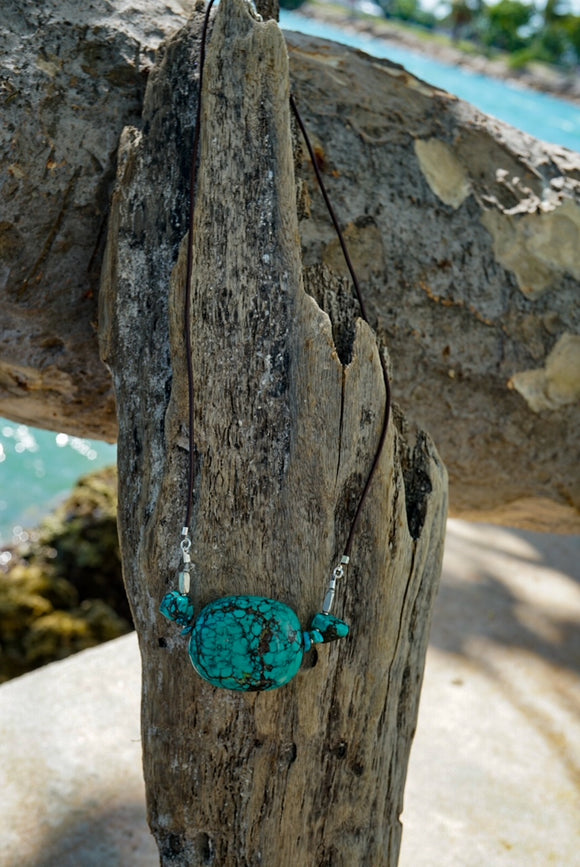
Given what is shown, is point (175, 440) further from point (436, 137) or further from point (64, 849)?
point (64, 849)

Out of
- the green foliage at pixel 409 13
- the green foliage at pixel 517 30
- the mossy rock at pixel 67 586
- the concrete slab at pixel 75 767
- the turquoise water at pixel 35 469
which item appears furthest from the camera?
the green foliage at pixel 409 13

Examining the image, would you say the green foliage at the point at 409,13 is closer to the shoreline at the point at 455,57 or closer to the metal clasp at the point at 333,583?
the shoreline at the point at 455,57

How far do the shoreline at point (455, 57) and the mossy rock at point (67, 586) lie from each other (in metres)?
18.6

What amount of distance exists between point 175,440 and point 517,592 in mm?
2239

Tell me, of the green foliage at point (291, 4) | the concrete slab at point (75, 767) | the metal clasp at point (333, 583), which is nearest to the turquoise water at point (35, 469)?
the concrete slab at point (75, 767)

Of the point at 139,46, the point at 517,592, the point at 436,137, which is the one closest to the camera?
the point at 139,46

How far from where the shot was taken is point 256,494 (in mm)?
1017

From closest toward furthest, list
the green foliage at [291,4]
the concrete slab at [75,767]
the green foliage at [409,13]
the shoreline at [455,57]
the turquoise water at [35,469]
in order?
1. the concrete slab at [75,767]
2. the turquoise water at [35,469]
3. the green foliage at [291,4]
4. the shoreline at [455,57]
5. the green foliage at [409,13]

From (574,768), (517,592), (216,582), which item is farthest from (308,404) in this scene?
(517,592)

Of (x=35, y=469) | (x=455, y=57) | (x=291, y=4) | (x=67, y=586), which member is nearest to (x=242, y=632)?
(x=67, y=586)

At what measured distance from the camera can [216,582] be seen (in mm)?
1012

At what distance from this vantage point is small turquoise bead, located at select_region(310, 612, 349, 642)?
3.24ft

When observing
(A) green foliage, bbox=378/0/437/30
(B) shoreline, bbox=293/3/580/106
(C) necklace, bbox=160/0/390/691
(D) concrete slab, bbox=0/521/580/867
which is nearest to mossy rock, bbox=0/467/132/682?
(D) concrete slab, bbox=0/521/580/867

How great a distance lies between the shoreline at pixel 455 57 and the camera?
2005 centimetres
